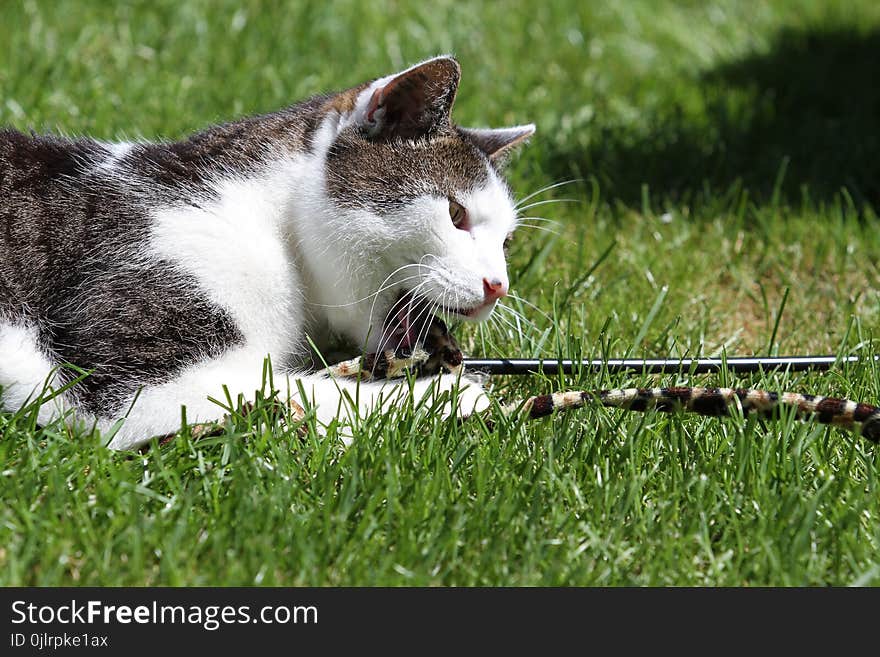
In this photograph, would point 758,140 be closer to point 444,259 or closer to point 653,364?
point 653,364

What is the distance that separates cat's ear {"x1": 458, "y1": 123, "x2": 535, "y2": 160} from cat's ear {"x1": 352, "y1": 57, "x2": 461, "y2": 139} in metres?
0.21

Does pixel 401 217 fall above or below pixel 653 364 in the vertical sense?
above

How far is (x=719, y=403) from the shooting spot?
2297mm

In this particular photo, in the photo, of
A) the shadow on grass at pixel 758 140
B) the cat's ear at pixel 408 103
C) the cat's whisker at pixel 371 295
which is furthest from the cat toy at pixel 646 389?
the shadow on grass at pixel 758 140

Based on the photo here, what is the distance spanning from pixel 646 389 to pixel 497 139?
→ 2.85 feet

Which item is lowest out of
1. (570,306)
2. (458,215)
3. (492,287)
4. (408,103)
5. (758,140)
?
(758,140)

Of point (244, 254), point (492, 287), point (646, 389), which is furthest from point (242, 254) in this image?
point (646, 389)

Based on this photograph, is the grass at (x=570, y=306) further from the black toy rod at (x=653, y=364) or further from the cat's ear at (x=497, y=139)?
the cat's ear at (x=497, y=139)

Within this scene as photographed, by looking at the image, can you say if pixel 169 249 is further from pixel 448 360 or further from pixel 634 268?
pixel 634 268

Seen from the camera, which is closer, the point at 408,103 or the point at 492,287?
the point at 492,287

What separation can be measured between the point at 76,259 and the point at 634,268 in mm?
1823

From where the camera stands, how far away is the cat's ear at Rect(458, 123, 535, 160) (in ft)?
8.86

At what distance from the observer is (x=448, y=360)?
2514mm
